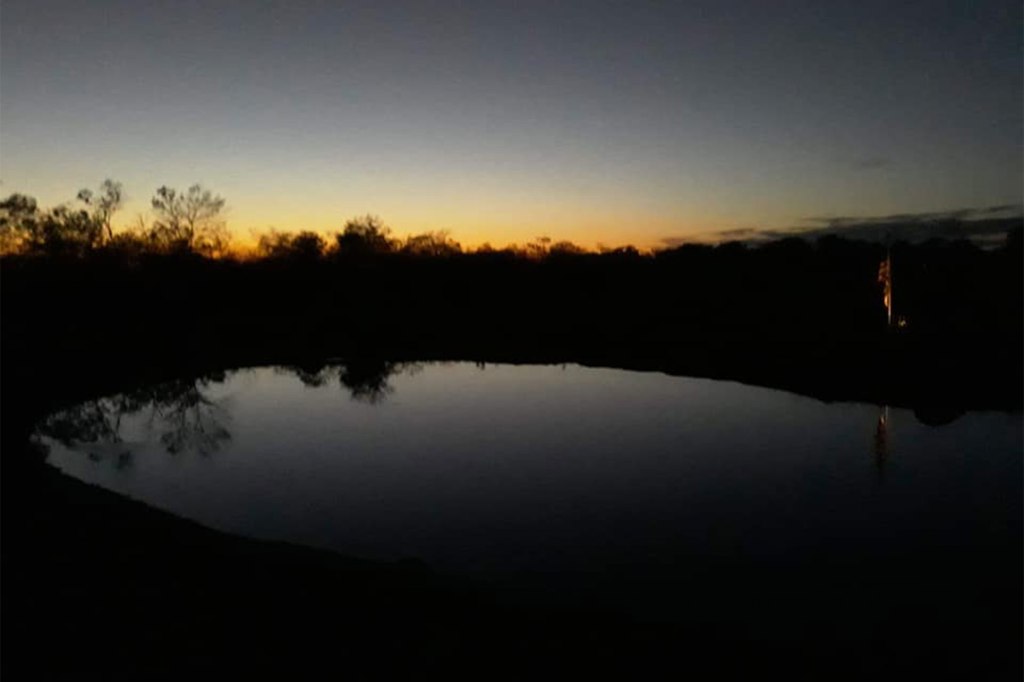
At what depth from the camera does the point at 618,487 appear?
614 inches

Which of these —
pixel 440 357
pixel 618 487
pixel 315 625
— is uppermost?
pixel 440 357

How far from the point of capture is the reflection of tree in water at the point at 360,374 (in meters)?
29.9

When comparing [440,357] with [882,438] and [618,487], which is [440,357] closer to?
[618,487]

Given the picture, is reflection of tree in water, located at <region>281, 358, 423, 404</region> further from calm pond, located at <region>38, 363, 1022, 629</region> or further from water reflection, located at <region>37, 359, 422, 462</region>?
calm pond, located at <region>38, 363, 1022, 629</region>

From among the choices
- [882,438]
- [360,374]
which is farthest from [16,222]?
[882,438]

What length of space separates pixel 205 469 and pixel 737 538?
1324 cm

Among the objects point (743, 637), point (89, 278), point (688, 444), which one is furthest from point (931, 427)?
point (89, 278)

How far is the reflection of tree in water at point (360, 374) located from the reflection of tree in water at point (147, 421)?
5.24 m

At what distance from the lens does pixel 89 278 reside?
1624 inches

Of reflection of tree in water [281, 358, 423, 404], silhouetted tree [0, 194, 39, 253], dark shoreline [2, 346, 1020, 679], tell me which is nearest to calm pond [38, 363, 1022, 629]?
dark shoreline [2, 346, 1020, 679]

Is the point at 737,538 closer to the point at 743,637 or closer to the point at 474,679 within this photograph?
the point at 743,637

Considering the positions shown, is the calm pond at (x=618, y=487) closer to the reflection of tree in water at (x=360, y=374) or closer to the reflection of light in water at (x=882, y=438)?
the reflection of light in water at (x=882, y=438)

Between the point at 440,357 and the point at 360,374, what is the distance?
5.56 meters

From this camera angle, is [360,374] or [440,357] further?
[440,357]
